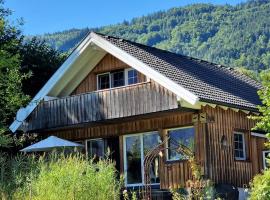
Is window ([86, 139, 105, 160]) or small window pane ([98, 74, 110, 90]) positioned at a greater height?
small window pane ([98, 74, 110, 90])

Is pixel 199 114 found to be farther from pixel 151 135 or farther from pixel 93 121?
pixel 93 121

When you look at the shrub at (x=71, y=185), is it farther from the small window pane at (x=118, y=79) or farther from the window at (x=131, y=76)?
the small window pane at (x=118, y=79)

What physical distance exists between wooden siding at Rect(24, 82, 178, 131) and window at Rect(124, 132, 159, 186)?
137 cm

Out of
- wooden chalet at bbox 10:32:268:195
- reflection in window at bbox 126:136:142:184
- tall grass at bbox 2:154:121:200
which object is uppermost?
wooden chalet at bbox 10:32:268:195

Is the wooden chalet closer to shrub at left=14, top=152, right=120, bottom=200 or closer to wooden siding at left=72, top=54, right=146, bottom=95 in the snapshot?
wooden siding at left=72, top=54, right=146, bottom=95

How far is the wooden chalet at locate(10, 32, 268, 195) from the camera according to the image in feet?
65.7

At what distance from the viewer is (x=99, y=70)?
2352 cm

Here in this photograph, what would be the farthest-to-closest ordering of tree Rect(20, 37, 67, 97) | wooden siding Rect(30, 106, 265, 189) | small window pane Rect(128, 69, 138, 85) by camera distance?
1. tree Rect(20, 37, 67, 97)
2. small window pane Rect(128, 69, 138, 85)
3. wooden siding Rect(30, 106, 265, 189)

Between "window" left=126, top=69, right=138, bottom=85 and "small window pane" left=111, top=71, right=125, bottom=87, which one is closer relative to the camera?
"window" left=126, top=69, right=138, bottom=85

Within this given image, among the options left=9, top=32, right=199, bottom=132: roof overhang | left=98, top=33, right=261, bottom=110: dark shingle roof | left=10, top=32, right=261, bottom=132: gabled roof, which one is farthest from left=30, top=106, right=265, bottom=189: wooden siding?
left=9, top=32, right=199, bottom=132: roof overhang

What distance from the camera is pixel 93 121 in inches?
855

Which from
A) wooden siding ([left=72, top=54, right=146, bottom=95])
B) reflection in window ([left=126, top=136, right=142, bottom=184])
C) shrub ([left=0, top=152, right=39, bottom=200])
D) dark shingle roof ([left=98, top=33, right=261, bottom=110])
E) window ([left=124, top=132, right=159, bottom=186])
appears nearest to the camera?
Result: shrub ([left=0, top=152, right=39, bottom=200])

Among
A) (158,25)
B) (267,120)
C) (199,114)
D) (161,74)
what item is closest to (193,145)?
(199,114)

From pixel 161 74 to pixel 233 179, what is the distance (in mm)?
4231
